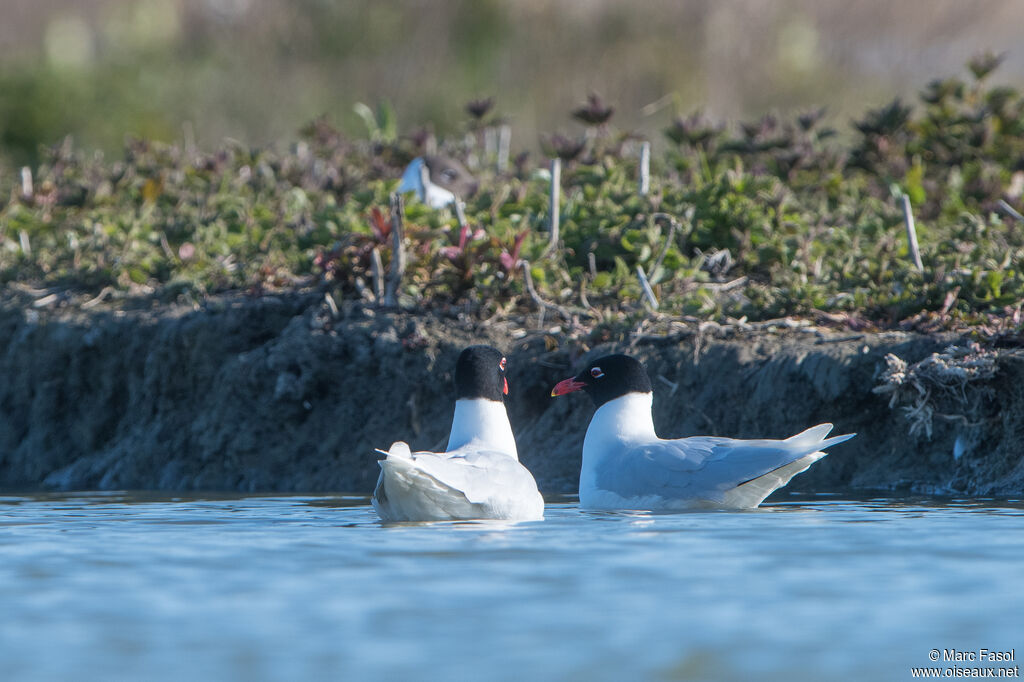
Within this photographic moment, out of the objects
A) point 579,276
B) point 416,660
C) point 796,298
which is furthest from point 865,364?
point 416,660

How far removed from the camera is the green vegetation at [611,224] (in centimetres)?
927

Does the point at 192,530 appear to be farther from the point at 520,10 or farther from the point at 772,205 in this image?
the point at 520,10

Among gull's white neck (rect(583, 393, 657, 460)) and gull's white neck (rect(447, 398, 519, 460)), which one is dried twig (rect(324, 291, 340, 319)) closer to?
gull's white neck (rect(447, 398, 519, 460))

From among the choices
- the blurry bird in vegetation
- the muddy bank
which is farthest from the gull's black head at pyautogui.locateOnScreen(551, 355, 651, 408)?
the blurry bird in vegetation

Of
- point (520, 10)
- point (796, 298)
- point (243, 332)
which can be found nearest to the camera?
point (796, 298)

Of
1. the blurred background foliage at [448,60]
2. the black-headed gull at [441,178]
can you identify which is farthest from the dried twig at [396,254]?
the blurred background foliage at [448,60]

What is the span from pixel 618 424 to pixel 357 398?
2.24 metres

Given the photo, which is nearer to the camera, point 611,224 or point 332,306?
point 332,306

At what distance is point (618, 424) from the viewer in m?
7.73

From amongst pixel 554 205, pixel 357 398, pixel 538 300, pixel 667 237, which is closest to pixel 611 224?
pixel 667 237

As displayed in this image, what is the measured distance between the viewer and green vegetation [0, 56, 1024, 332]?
9266mm

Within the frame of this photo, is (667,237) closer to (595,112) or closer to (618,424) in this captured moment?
(618,424)

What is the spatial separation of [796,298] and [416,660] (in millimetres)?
5637

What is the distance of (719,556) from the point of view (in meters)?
5.17
